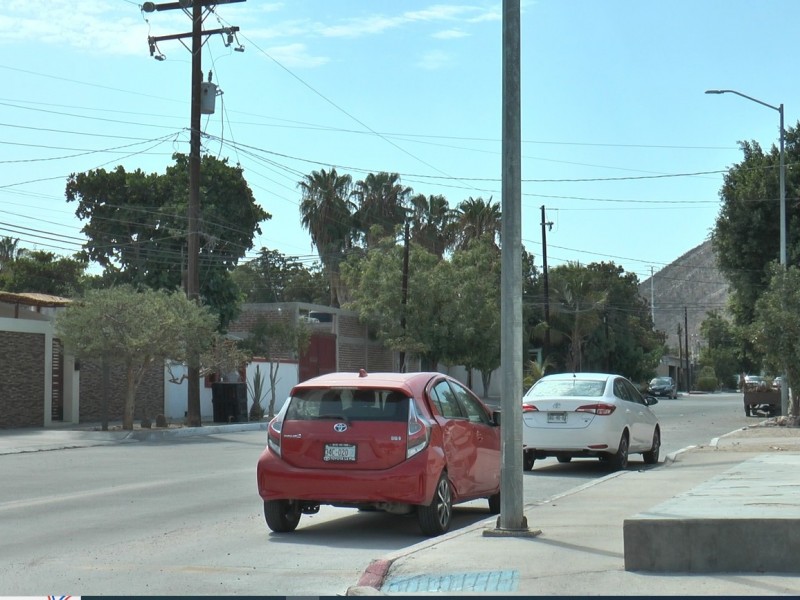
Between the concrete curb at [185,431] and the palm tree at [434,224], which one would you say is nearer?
the concrete curb at [185,431]

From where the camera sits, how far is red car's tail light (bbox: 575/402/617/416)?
18.8 metres

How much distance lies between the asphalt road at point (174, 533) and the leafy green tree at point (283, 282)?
6242 cm

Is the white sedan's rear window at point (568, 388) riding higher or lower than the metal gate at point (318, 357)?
lower

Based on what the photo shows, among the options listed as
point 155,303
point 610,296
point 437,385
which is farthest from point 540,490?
point 610,296

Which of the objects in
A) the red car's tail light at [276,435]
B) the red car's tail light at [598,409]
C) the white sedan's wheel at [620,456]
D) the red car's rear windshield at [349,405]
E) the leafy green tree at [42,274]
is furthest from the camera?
the leafy green tree at [42,274]

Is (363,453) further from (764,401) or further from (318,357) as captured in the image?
(318,357)

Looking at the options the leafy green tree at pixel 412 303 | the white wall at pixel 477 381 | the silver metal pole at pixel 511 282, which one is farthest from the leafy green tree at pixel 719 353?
the silver metal pole at pixel 511 282

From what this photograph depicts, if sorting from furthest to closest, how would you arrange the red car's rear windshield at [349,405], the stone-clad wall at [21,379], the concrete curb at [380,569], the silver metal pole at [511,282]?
the stone-clad wall at [21,379] → the red car's rear windshield at [349,405] → the silver metal pole at [511,282] → the concrete curb at [380,569]

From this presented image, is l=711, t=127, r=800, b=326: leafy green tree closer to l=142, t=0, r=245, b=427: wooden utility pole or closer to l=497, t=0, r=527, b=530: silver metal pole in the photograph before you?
l=142, t=0, r=245, b=427: wooden utility pole

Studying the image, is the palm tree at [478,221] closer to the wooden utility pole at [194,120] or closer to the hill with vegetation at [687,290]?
the wooden utility pole at [194,120]

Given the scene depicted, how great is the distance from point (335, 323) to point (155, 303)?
77.9 ft

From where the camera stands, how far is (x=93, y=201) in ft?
171

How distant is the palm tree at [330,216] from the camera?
69.9m

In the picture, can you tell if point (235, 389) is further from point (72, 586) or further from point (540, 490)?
point (72, 586)
